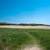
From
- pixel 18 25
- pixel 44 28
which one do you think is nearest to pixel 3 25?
pixel 18 25

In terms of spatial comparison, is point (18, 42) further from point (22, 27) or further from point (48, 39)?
point (22, 27)

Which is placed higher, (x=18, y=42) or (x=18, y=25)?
(x=18, y=25)

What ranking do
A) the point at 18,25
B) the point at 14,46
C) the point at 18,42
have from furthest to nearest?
the point at 18,25 < the point at 18,42 < the point at 14,46

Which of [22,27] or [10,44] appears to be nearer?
[10,44]

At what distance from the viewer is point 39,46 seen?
2932 millimetres

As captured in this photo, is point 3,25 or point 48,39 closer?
point 48,39

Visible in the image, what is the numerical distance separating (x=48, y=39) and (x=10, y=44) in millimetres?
809

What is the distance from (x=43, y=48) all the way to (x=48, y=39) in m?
0.44

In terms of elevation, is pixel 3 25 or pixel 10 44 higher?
pixel 3 25

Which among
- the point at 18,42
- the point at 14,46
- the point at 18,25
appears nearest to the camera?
the point at 14,46

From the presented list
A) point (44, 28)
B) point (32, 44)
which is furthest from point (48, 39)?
point (44, 28)

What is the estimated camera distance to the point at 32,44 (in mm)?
3002

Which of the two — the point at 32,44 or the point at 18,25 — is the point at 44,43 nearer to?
the point at 32,44

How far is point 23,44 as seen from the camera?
300 centimetres
